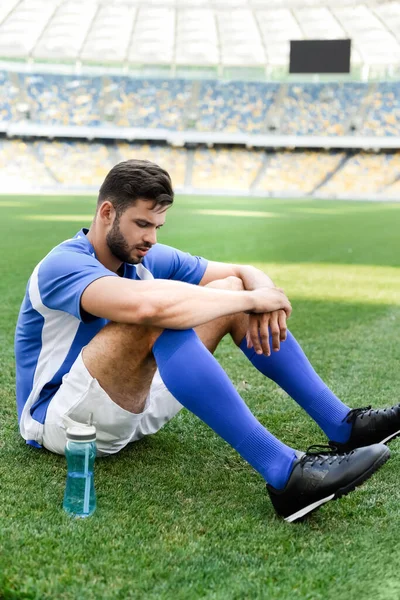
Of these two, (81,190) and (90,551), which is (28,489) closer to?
(90,551)

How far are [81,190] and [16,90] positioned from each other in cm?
907

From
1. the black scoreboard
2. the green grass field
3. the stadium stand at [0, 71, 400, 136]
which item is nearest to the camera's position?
the green grass field

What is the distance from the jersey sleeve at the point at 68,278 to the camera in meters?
2.44

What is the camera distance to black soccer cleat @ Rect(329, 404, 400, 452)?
280cm

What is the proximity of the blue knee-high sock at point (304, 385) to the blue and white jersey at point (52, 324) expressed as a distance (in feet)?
1.97

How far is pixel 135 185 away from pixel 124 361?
0.59 metres

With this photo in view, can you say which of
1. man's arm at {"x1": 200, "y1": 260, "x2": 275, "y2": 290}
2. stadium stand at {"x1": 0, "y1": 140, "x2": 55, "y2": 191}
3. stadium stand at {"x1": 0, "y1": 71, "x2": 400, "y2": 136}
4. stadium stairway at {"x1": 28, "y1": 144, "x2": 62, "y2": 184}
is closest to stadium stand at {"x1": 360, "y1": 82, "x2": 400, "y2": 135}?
stadium stand at {"x1": 0, "y1": 71, "x2": 400, "y2": 136}

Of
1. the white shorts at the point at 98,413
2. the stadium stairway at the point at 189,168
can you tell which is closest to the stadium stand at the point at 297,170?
the stadium stairway at the point at 189,168

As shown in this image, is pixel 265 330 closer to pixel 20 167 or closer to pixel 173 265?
pixel 173 265

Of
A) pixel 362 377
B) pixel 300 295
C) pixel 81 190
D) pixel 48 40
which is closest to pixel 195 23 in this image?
pixel 48 40

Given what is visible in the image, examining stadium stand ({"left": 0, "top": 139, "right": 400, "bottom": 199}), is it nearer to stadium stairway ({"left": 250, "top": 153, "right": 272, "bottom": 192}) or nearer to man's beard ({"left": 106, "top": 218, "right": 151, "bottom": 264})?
stadium stairway ({"left": 250, "top": 153, "right": 272, "bottom": 192})

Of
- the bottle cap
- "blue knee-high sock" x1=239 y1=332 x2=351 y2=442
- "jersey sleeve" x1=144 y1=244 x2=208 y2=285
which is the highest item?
"jersey sleeve" x1=144 y1=244 x2=208 y2=285

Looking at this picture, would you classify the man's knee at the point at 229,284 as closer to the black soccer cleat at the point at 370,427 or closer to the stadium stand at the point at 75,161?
the black soccer cleat at the point at 370,427

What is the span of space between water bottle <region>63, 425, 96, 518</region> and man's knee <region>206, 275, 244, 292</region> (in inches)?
29.9
